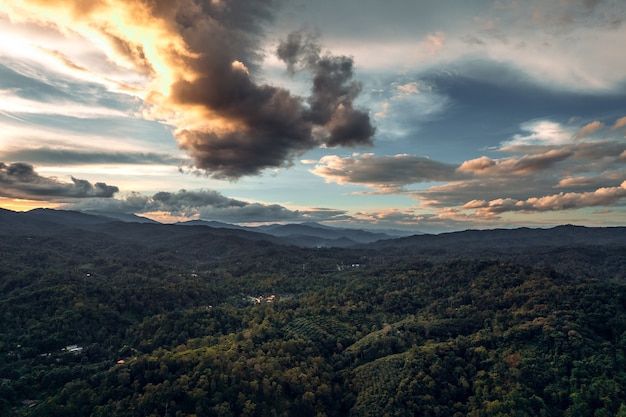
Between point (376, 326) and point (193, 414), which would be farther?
point (376, 326)

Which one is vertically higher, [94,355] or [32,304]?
[32,304]

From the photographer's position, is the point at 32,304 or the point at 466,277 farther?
the point at 466,277

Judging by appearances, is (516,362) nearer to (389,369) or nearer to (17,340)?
(389,369)

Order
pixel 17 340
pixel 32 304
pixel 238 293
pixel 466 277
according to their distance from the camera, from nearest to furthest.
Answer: pixel 17 340 < pixel 32 304 < pixel 466 277 < pixel 238 293

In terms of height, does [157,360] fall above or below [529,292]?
below

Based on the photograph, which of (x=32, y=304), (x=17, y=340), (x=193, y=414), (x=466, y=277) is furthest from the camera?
(x=466, y=277)

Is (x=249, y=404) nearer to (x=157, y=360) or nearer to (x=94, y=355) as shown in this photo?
(x=157, y=360)

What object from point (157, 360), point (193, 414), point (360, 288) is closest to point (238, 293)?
point (360, 288)

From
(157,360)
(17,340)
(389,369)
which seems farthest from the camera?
(17,340)

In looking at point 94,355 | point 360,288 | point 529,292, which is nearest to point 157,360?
point 94,355
